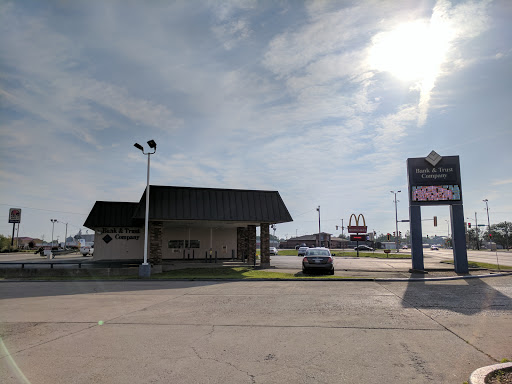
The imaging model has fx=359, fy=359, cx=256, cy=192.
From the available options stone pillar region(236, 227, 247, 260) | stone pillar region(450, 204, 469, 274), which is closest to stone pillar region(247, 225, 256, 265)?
stone pillar region(236, 227, 247, 260)

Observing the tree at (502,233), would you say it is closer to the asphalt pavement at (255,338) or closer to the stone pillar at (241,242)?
the stone pillar at (241,242)

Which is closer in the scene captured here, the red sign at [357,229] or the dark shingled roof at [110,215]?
the dark shingled roof at [110,215]

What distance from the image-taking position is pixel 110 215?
1255 inches

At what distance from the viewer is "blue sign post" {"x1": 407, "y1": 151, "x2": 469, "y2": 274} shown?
2136 centimetres

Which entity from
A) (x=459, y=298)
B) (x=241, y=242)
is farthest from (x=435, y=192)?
(x=241, y=242)

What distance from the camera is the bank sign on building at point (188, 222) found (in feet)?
80.6

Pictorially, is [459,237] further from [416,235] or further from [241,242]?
[241,242]

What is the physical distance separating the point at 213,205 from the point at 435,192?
565 inches

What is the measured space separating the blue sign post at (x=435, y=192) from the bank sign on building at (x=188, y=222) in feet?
28.6

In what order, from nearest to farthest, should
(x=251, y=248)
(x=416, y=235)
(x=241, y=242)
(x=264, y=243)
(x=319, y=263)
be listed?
(x=319, y=263) < (x=416, y=235) < (x=264, y=243) < (x=251, y=248) < (x=241, y=242)

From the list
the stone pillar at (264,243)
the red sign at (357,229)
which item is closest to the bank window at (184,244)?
the stone pillar at (264,243)

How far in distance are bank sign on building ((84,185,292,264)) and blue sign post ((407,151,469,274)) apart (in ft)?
28.6

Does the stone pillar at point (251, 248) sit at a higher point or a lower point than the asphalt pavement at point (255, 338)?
higher

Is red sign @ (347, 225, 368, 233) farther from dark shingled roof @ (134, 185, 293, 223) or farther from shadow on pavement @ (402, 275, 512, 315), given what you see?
shadow on pavement @ (402, 275, 512, 315)
